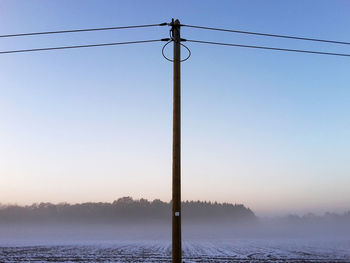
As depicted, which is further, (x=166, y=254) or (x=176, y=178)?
(x=166, y=254)

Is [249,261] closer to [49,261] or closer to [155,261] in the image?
[155,261]

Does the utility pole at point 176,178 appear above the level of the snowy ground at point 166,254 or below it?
above

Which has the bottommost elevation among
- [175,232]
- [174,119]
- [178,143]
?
[175,232]

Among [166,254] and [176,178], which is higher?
[176,178]

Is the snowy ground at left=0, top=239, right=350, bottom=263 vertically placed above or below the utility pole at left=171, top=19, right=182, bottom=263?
below

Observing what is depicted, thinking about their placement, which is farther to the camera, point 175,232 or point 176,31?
point 176,31

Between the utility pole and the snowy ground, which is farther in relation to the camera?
the snowy ground

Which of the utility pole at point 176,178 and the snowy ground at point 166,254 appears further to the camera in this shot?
the snowy ground at point 166,254

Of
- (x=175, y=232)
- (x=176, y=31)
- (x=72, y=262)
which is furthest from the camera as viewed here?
(x=72, y=262)

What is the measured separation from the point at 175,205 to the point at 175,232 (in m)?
0.69

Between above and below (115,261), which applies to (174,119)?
above

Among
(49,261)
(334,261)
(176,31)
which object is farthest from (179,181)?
(334,261)

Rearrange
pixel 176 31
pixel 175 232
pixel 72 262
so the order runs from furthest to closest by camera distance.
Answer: pixel 72 262
pixel 176 31
pixel 175 232

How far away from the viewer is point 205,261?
3166cm
